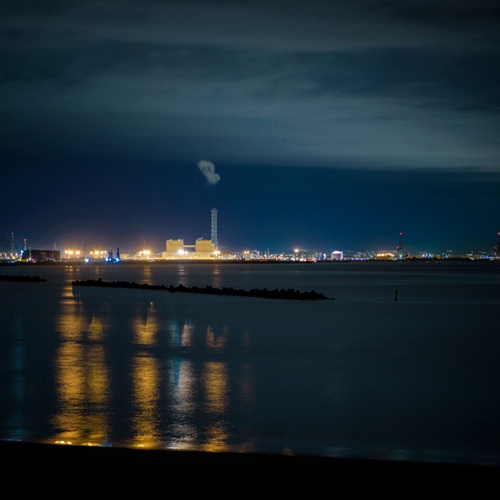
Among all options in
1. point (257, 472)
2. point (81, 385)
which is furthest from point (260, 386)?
point (257, 472)

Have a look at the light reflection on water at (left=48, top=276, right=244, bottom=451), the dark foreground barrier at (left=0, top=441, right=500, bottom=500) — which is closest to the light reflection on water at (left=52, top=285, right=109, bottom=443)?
the light reflection on water at (left=48, top=276, right=244, bottom=451)

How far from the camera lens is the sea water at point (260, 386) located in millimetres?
5742

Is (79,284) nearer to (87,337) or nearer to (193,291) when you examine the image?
(193,291)

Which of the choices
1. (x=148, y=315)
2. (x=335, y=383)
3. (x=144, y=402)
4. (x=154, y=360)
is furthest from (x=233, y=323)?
(x=144, y=402)

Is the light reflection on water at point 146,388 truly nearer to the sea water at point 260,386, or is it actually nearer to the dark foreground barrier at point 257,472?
the sea water at point 260,386

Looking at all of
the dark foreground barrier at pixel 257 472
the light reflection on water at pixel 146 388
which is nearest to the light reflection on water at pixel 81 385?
the light reflection on water at pixel 146 388

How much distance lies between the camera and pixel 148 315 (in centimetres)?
1927

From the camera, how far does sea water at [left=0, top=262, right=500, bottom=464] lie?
5.74 metres

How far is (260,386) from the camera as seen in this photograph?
27.3 ft

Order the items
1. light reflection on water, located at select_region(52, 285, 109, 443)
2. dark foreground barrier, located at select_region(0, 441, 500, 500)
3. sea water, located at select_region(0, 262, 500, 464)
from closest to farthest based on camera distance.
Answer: dark foreground barrier, located at select_region(0, 441, 500, 500) < sea water, located at select_region(0, 262, 500, 464) < light reflection on water, located at select_region(52, 285, 109, 443)

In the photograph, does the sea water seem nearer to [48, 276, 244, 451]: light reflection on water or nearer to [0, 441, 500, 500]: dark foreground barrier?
[48, 276, 244, 451]: light reflection on water

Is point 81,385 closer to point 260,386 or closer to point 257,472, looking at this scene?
point 260,386

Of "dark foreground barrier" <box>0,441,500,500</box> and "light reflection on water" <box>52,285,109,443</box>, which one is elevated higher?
"dark foreground barrier" <box>0,441,500,500</box>

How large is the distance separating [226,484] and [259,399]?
11.2 ft
